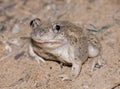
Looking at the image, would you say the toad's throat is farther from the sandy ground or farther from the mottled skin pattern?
the sandy ground

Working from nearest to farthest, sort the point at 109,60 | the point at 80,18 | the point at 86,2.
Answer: the point at 109,60 → the point at 80,18 → the point at 86,2

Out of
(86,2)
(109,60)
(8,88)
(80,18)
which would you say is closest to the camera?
(8,88)

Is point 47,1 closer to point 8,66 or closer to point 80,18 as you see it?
point 80,18

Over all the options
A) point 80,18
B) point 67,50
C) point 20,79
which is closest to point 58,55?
point 67,50

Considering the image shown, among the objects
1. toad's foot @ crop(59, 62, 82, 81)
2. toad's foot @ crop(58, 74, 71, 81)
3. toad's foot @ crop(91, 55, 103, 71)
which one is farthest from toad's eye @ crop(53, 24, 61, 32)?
toad's foot @ crop(91, 55, 103, 71)

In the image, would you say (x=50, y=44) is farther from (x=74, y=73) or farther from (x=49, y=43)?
(x=74, y=73)
